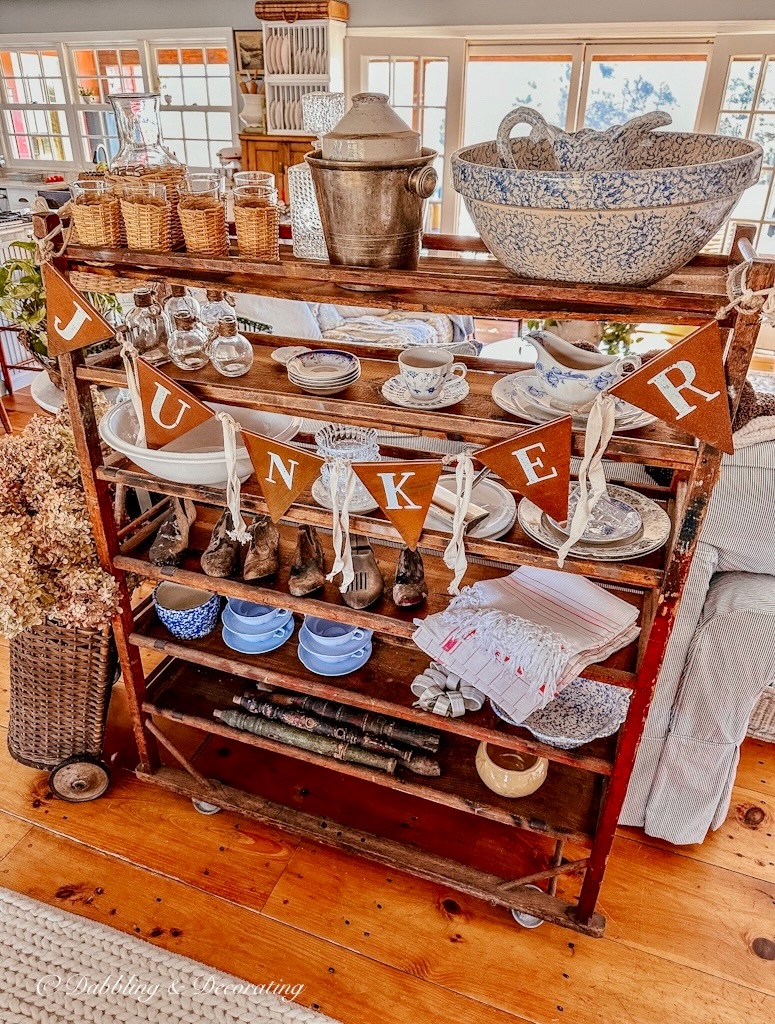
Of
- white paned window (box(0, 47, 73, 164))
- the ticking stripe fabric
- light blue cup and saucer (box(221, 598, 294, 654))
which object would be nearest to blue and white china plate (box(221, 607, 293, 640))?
light blue cup and saucer (box(221, 598, 294, 654))

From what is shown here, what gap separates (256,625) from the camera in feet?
5.49

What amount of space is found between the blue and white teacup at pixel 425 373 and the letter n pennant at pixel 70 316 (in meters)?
0.51

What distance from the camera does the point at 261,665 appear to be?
5.32 ft

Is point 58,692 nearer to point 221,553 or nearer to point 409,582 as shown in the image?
point 221,553

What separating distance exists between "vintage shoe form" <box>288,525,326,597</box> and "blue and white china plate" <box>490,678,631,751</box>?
0.45 metres

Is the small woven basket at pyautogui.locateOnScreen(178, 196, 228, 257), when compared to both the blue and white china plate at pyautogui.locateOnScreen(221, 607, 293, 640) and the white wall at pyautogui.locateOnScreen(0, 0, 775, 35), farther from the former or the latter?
the white wall at pyautogui.locateOnScreen(0, 0, 775, 35)

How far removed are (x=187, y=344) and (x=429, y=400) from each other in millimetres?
495

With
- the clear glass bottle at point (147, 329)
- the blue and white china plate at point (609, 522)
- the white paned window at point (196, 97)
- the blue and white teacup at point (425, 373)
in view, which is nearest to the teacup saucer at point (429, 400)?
the blue and white teacup at point (425, 373)

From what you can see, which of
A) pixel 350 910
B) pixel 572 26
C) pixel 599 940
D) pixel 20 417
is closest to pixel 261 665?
pixel 350 910

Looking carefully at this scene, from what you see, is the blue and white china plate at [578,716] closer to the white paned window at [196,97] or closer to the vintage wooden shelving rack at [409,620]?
the vintage wooden shelving rack at [409,620]

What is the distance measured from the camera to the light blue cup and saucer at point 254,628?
166 cm

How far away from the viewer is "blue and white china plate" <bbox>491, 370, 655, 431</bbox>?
1.12m

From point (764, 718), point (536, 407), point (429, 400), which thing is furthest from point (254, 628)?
point (764, 718)

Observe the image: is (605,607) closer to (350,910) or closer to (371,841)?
(371,841)
